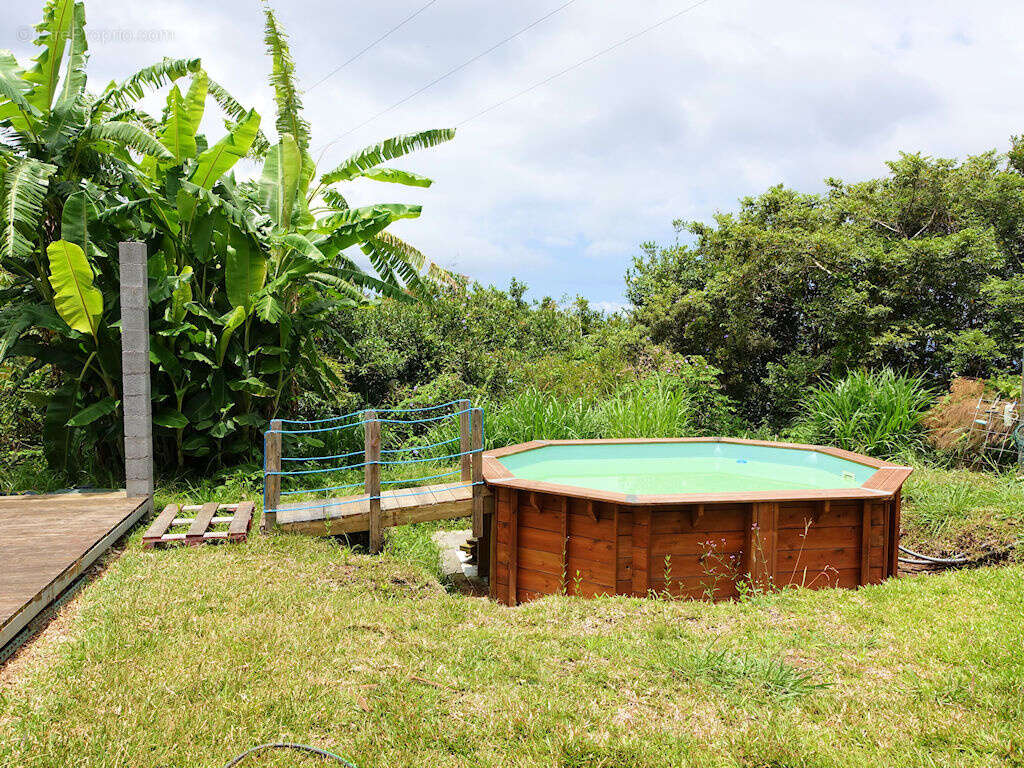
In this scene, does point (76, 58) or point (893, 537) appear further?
point (76, 58)

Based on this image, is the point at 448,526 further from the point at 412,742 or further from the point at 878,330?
the point at 878,330

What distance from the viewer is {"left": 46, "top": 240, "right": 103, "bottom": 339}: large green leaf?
19.5 ft

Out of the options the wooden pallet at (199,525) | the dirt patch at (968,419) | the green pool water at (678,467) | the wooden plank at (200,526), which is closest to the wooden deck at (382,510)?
the wooden pallet at (199,525)

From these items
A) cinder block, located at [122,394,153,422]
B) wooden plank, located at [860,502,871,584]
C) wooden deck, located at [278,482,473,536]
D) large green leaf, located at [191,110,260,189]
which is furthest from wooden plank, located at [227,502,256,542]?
wooden plank, located at [860,502,871,584]

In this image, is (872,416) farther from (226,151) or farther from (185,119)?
(185,119)

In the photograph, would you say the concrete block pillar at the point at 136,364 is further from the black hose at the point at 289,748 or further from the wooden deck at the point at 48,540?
the black hose at the point at 289,748

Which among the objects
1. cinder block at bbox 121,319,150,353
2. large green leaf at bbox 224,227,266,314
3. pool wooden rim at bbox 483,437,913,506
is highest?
large green leaf at bbox 224,227,266,314

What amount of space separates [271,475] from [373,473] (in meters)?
0.83

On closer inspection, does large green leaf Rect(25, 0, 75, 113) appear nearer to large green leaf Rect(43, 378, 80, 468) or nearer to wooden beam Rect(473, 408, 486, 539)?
large green leaf Rect(43, 378, 80, 468)

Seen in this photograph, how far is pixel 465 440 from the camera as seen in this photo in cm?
661

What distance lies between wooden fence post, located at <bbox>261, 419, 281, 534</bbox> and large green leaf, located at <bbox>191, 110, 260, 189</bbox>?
334cm

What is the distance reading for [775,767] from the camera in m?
2.58

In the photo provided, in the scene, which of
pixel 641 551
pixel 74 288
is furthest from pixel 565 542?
pixel 74 288

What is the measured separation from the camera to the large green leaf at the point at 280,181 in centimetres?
761
